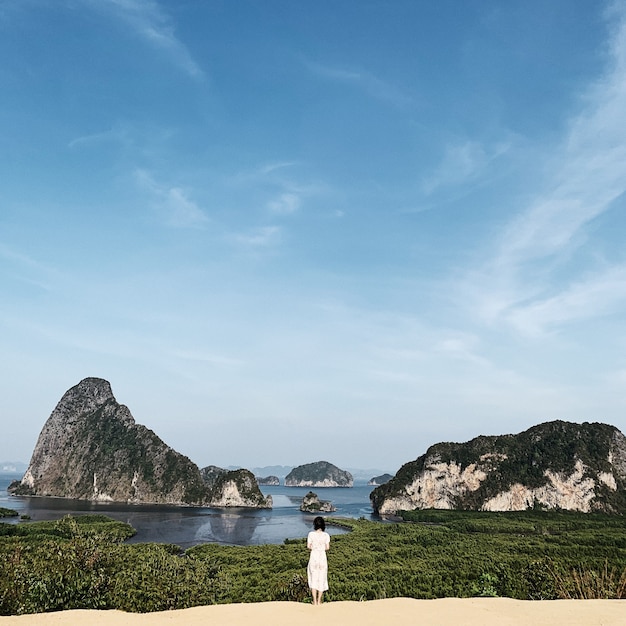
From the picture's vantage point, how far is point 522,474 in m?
107

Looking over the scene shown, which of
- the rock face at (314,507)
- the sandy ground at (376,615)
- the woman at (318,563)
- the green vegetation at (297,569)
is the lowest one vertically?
the rock face at (314,507)

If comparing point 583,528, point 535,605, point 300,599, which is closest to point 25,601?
point 300,599

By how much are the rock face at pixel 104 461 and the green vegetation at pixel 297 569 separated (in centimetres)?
6455

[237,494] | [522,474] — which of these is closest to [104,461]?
[237,494]

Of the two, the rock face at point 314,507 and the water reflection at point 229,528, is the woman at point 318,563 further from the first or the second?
the rock face at point 314,507

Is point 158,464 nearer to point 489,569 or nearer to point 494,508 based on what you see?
point 494,508

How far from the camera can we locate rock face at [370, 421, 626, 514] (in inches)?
4018

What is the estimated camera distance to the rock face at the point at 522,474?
102062 mm

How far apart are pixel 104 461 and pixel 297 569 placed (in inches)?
4913

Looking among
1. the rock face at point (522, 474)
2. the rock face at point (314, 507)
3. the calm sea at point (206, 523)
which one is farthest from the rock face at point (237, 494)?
the rock face at point (522, 474)

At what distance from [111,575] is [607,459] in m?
118

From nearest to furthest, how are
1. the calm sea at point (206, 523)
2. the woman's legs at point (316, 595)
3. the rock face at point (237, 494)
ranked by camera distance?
1. the woman's legs at point (316, 595)
2. the calm sea at point (206, 523)
3. the rock face at point (237, 494)

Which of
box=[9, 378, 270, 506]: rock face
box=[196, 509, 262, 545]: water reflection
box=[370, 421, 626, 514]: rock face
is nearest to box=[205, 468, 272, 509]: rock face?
box=[9, 378, 270, 506]: rock face

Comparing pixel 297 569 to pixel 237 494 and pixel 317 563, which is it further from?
pixel 237 494
